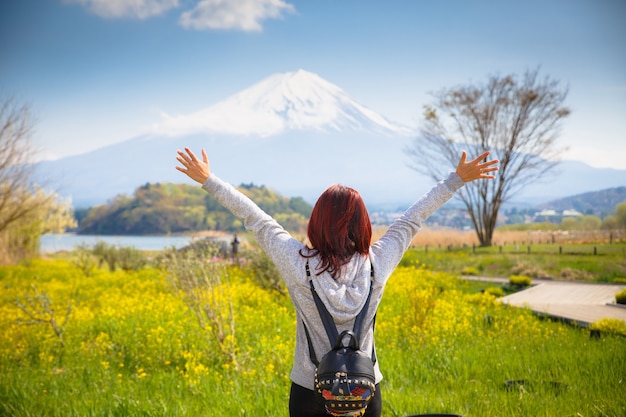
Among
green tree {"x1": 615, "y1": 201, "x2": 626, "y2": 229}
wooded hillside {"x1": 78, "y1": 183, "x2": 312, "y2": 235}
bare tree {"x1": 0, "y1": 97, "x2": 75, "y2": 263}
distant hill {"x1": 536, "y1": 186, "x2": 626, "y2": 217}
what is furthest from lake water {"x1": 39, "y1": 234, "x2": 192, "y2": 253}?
wooded hillside {"x1": 78, "y1": 183, "x2": 312, "y2": 235}

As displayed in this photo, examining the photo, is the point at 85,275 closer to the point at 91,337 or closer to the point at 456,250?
the point at 91,337

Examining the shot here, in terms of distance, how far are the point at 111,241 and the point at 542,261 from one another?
1081 cm

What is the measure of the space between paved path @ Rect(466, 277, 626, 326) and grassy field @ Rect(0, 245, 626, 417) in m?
0.60

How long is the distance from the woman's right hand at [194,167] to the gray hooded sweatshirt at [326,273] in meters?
0.09

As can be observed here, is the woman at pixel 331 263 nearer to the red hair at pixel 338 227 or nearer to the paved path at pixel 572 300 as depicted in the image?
the red hair at pixel 338 227

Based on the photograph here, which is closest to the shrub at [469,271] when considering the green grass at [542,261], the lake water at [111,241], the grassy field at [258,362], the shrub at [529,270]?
the green grass at [542,261]

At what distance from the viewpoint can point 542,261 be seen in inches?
455

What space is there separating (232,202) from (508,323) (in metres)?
5.29

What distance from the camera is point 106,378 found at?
4.70 m

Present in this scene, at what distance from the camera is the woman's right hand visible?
2152 millimetres

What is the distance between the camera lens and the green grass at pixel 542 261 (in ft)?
33.0

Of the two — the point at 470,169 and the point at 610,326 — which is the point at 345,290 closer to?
the point at 470,169

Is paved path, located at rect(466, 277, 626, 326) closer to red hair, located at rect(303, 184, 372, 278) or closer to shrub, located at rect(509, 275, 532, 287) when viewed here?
shrub, located at rect(509, 275, 532, 287)

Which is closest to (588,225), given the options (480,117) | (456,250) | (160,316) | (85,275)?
(456,250)
